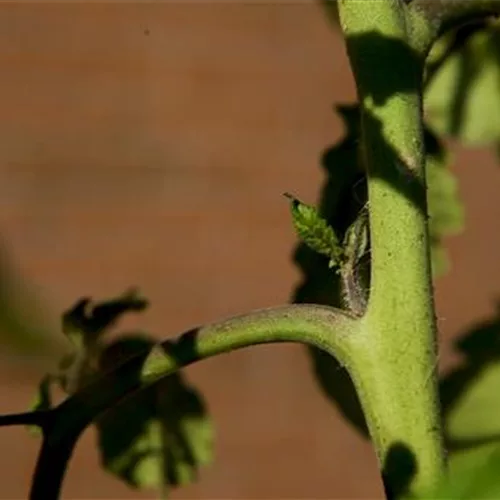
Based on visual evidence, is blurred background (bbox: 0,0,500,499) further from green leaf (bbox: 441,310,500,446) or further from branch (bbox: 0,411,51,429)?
branch (bbox: 0,411,51,429)

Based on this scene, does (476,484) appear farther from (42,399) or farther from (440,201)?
(440,201)

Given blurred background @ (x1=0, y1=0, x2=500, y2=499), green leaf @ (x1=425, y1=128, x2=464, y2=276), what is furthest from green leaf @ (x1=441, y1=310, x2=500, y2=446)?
blurred background @ (x1=0, y1=0, x2=500, y2=499)

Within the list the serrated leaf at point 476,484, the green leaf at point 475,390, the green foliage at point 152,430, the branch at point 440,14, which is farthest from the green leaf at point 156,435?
the serrated leaf at point 476,484

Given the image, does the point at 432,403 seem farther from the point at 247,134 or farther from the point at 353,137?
the point at 247,134

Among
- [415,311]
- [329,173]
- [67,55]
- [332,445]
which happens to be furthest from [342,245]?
[67,55]

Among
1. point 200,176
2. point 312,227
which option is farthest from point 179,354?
point 200,176
